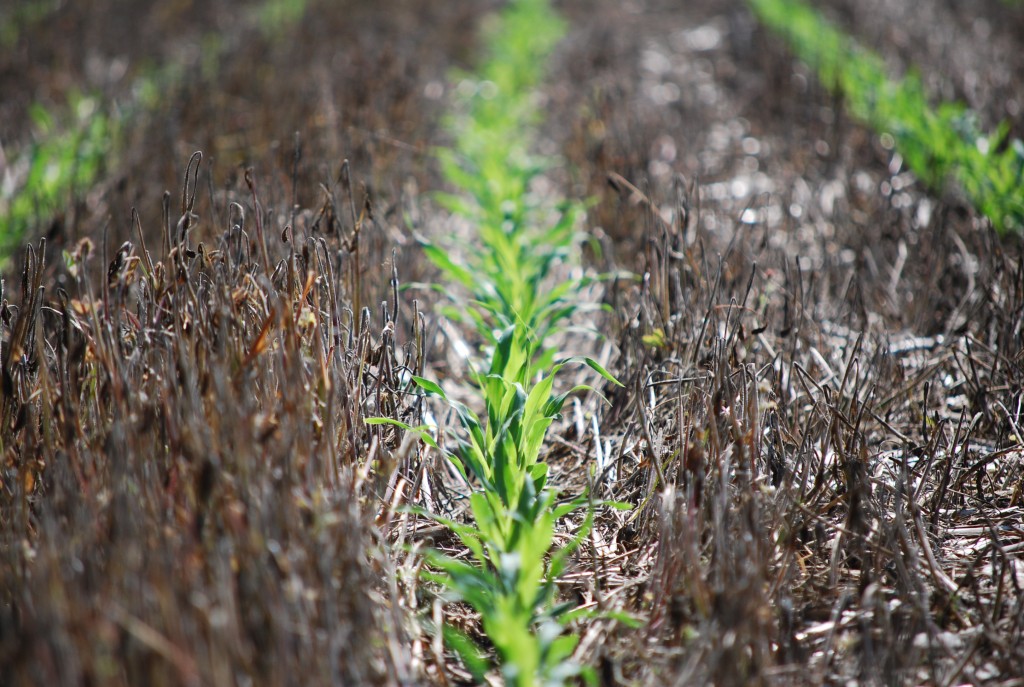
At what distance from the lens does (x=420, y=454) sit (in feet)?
6.46

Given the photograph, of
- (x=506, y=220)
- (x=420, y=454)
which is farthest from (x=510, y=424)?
(x=506, y=220)

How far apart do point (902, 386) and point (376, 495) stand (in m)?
1.56

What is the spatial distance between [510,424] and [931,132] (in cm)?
296

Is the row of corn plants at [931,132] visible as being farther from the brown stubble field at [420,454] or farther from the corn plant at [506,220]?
the corn plant at [506,220]

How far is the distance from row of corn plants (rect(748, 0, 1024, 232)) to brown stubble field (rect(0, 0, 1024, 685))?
0.60 feet

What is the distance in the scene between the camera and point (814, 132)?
15.5ft

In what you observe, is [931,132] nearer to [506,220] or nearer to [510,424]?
[506,220]

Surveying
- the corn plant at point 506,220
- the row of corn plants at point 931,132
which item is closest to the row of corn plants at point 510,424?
the corn plant at point 506,220

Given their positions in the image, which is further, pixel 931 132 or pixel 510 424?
pixel 931 132

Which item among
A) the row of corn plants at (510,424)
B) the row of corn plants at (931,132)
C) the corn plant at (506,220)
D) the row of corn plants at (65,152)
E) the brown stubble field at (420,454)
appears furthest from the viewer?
the row of corn plants at (65,152)

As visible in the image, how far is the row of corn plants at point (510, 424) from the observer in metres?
1.43

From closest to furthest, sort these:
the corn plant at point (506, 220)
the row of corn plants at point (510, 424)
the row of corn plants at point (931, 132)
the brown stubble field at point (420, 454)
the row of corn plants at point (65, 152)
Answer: the brown stubble field at point (420, 454) < the row of corn plants at point (510, 424) < the corn plant at point (506, 220) < the row of corn plants at point (931, 132) < the row of corn plants at point (65, 152)

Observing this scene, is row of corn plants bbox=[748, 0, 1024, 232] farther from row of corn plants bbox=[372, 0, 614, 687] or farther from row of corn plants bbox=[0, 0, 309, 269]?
row of corn plants bbox=[0, 0, 309, 269]

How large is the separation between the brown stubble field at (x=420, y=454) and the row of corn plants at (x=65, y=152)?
373 mm
